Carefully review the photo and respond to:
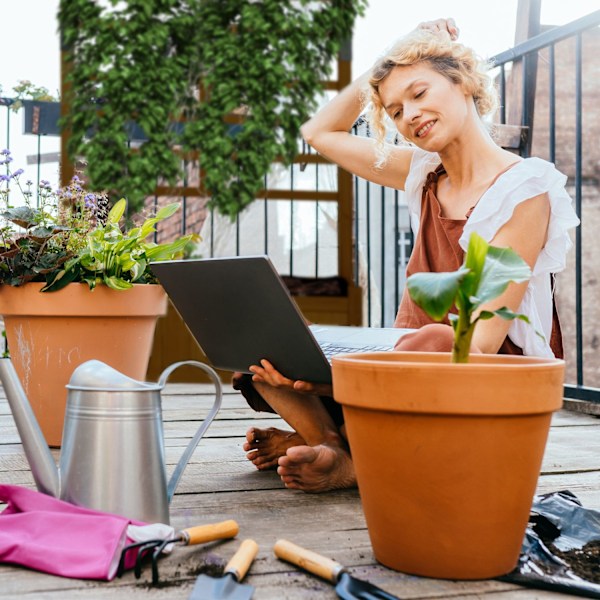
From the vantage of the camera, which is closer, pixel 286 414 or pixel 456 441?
pixel 456 441

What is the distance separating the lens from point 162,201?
4422 millimetres

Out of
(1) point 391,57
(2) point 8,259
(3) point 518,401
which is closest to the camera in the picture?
(3) point 518,401

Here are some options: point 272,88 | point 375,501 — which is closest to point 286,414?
point 375,501

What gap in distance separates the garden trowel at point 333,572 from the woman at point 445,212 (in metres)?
0.32

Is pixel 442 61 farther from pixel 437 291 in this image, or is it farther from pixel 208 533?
pixel 208 533

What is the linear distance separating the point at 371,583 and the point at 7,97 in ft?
12.5

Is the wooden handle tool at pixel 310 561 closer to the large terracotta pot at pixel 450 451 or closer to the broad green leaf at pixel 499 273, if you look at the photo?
the large terracotta pot at pixel 450 451

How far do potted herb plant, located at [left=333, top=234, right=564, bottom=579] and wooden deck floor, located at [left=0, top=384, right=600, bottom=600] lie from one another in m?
0.05

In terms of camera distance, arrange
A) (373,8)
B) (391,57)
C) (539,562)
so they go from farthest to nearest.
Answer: (373,8), (391,57), (539,562)

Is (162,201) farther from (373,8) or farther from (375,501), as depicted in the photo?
(375,501)

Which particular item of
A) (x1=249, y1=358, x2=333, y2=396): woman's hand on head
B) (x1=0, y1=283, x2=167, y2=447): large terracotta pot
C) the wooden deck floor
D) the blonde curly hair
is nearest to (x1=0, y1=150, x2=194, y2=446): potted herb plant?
(x1=0, y1=283, x2=167, y2=447): large terracotta pot

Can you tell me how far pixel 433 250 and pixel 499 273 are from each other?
0.71m

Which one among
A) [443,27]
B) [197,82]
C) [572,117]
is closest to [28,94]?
[197,82]

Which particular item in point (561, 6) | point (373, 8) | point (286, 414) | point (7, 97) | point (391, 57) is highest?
point (373, 8)
